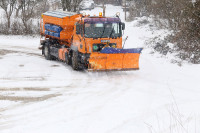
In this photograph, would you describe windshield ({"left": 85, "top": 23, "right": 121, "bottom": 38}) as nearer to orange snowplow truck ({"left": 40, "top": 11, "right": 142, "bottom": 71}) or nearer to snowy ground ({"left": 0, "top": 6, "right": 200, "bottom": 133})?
orange snowplow truck ({"left": 40, "top": 11, "right": 142, "bottom": 71})

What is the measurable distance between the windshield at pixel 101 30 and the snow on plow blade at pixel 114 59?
41.4 inches

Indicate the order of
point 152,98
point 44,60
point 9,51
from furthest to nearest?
point 9,51 → point 44,60 → point 152,98

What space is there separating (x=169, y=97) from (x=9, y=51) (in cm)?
1265

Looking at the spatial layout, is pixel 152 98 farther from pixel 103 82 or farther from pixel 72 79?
pixel 72 79

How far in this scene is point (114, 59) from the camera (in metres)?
13.3

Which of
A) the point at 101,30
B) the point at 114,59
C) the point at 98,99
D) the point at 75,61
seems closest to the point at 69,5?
the point at 75,61

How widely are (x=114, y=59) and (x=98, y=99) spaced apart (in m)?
3.54

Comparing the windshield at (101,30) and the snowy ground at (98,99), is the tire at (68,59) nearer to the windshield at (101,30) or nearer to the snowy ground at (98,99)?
the snowy ground at (98,99)

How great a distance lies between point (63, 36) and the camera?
1628cm

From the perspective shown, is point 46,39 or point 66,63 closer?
point 66,63

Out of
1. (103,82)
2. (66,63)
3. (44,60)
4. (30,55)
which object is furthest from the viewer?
(30,55)

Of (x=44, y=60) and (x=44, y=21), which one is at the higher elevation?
(x=44, y=21)

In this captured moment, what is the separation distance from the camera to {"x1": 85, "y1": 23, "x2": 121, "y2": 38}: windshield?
13828 mm

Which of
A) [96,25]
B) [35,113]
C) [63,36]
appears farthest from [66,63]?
[35,113]
